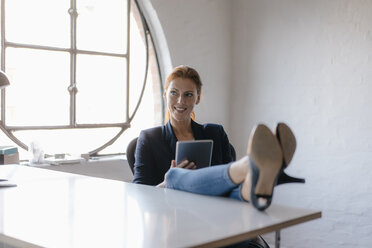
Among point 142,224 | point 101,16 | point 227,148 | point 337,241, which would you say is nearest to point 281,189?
point 337,241

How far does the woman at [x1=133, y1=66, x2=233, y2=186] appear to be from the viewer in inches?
111

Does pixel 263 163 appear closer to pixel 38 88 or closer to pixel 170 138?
pixel 170 138

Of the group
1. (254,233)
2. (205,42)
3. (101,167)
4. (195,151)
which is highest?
(205,42)

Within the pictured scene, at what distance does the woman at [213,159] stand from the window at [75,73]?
128 centimetres

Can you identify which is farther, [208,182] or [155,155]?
[155,155]

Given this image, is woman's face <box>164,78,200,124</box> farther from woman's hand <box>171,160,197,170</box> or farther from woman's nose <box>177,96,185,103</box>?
woman's hand <box>171,160,197,170</box>

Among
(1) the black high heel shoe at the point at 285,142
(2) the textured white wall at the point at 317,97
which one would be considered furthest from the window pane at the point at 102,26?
(1) the black high heel shoe at the point at 285,142

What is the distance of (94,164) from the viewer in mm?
3971

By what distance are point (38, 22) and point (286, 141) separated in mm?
2880

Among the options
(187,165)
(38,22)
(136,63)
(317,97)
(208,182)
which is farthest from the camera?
(136,63)

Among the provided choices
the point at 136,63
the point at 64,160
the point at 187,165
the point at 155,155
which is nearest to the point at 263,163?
the point at 187,165

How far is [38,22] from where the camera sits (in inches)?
156

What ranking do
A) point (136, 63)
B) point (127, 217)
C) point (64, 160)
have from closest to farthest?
1. point (127, 217)
2. point (64, 160)
3. point (136, 63)

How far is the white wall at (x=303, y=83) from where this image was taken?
4.09 m
